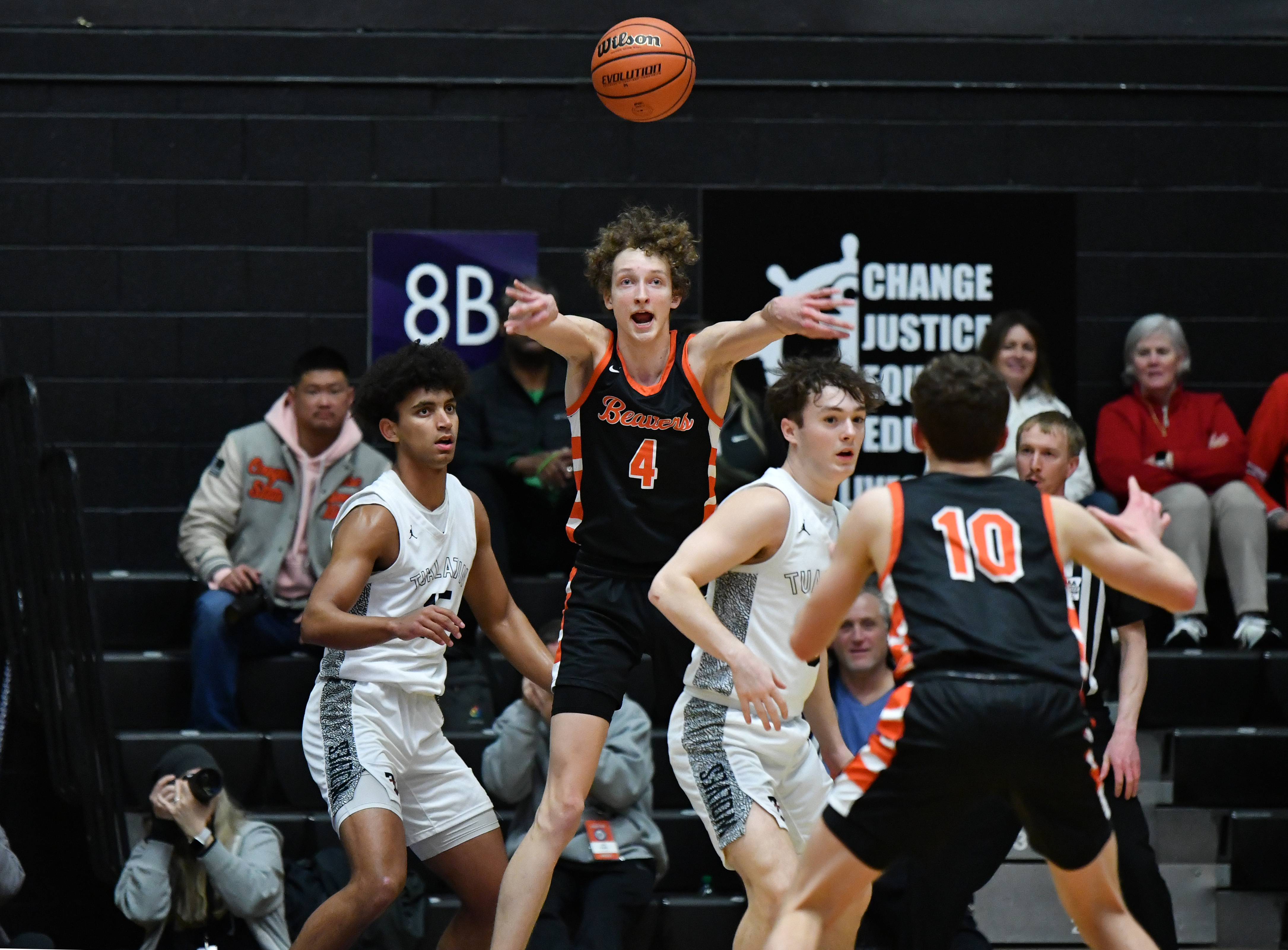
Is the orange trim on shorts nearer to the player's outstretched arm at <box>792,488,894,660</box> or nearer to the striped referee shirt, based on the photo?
the player's outstretched arm at <box>792,488,894,660</box>

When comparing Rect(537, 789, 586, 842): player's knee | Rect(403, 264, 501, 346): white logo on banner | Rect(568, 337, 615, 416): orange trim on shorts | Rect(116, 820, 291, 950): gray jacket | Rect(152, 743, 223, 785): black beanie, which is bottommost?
Rect(116, 820, 291, 950): gray jacket

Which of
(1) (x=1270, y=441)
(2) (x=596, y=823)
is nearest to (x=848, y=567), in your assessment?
(2) (x=596, y=823)

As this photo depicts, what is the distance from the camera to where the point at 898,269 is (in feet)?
24.8

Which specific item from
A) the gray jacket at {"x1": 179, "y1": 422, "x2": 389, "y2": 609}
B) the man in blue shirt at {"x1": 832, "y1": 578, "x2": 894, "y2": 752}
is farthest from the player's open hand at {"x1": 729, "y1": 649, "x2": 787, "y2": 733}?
the gray jacket at {"x1": 179, "y1": 422, "x2": 389, "y2": 609}

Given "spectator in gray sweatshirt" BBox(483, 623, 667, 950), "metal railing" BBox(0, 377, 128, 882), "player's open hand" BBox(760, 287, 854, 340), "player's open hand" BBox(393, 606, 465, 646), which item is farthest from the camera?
"metal railing" BBox(0, 377, 128, 882)

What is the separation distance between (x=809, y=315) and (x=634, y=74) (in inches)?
66.1

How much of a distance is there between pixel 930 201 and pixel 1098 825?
475cm

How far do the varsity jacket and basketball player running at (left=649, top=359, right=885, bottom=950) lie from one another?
11.6 ft

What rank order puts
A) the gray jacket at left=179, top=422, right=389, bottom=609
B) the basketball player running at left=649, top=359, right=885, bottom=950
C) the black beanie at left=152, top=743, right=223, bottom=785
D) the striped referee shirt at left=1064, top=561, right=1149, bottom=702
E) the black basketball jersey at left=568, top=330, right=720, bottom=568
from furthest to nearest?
the gray jacket at left=179, top=422, right=389, bottom=609, the black beanie at left=152, top=743, right=223, bottom=785, the striped referee shirt at left=1064, top=561, right=1149, bottom=702, the black basketball jersey at left=568, top=330, right=720, bottom=568, the basketball player running at left=649, top=359, right=885, bottom=950

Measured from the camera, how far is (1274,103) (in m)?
7.69

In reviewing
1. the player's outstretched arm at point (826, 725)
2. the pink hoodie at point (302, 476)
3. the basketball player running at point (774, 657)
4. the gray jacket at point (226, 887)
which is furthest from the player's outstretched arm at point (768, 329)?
the pink hoodie at point (302, 476)

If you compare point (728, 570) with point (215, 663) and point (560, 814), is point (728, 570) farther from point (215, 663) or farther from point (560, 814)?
point (215, 663)

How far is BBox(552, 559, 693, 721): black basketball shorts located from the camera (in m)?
4.30

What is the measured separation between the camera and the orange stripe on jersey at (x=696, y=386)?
4613 mm
